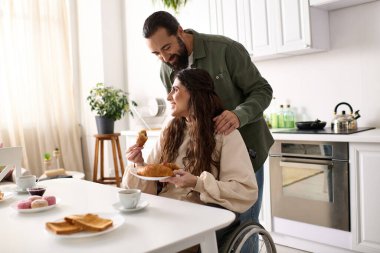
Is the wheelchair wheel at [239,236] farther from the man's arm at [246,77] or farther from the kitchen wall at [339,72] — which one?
the kitchen wall at [339,72]

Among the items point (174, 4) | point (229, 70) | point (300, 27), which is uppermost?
point (174, 4)

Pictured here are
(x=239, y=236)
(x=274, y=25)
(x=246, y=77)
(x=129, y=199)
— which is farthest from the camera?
(x=274, y=25)

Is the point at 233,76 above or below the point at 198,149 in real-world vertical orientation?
above

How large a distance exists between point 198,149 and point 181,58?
0.46m

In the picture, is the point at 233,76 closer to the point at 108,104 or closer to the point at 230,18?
the point at 230,18

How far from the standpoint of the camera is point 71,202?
1.37 meters

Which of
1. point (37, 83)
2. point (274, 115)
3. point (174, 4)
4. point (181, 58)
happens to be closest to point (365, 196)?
point (274, 115)

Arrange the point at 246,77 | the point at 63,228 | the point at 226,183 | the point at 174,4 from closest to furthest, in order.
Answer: the point at 63,228, the point at 226,183, the point at 246,77, the point at 174,4

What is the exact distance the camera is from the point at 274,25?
9.68 feet

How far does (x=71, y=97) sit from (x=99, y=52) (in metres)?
0.68

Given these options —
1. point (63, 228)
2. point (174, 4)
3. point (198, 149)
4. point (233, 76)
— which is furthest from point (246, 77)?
point (174, 4)

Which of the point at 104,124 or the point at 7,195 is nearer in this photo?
the point at 7,195

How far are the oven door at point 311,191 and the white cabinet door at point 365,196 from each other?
0.05 m

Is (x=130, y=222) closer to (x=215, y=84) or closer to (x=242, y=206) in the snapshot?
(x=242, y=206)
